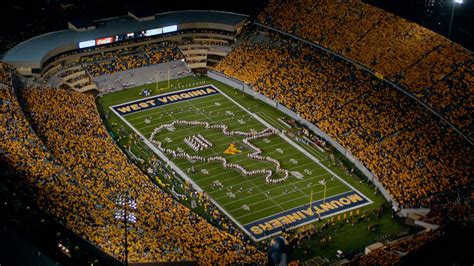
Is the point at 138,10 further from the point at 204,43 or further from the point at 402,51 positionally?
the point at 402,51

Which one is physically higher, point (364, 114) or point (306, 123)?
point (364, 114)

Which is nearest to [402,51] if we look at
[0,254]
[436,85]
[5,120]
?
[436,85]

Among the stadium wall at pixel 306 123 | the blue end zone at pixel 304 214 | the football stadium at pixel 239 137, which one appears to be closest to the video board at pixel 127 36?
the football stadium at pixel 239 137

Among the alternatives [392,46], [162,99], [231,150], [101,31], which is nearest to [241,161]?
[231,150]

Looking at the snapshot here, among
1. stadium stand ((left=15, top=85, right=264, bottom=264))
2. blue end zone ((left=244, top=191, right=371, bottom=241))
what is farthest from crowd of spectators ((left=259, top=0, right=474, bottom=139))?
stadium stand ((left=15, top=85, right=264, bottom=264))

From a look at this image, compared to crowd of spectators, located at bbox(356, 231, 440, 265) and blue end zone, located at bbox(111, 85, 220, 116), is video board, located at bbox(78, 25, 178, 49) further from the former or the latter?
crowd of spectators, located at bbox(356, 231, 440, 265)

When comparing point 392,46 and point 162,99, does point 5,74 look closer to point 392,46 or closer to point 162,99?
point 162,99
